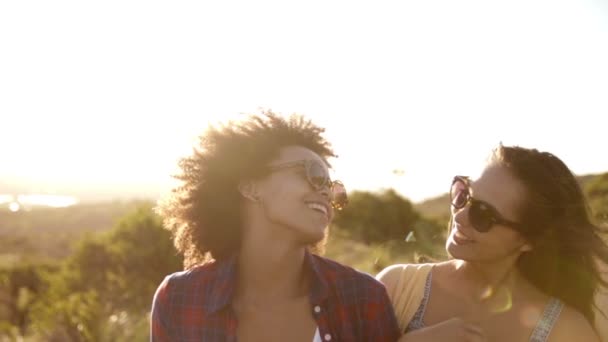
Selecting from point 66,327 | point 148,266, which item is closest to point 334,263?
point 66,327

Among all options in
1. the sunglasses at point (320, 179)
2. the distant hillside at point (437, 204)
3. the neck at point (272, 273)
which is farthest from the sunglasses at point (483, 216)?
the neck at point (272, 273)

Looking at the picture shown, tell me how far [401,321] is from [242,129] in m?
1.45

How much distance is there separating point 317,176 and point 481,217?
93cm

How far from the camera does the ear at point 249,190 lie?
3408 mm

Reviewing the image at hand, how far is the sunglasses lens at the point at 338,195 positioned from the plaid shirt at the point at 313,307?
34 cm

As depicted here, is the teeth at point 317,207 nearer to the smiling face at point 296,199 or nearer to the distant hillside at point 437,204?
the smiling face at point 296,199

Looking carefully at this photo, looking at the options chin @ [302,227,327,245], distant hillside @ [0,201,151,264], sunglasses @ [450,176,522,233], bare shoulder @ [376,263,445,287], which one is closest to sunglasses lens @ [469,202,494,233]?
sunglasses @ [450,176,522,233]

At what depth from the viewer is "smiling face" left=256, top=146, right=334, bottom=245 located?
3137mm

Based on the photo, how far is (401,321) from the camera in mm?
3449

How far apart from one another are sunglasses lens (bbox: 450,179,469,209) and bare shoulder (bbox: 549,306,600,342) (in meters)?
0.79

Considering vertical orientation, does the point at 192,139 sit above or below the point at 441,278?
above

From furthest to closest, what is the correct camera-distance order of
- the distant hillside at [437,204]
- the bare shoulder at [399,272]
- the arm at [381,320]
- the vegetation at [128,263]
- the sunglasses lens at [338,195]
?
the vegetation at [128,263]
the distant hillside at [437,204]
the bare shoulder at [399,272]
the sunglasses lens at [338,195]
the arm at [381,320]

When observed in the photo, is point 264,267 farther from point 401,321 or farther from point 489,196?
point 489,196

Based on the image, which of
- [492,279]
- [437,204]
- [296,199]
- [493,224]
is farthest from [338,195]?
[437,204]
